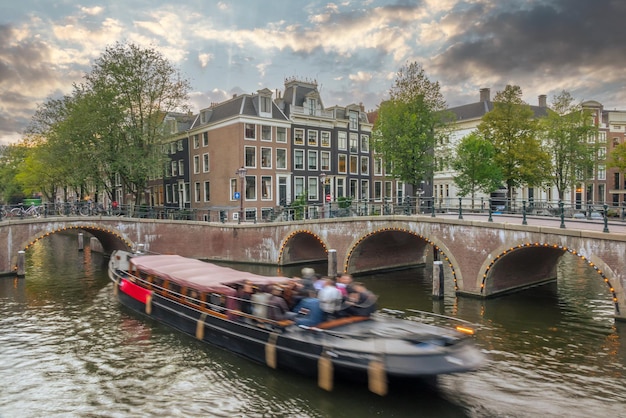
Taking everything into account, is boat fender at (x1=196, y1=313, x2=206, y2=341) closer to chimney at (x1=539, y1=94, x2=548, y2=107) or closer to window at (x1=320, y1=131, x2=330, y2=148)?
window at (x1=320, y1=131, x2=330, y2=148)

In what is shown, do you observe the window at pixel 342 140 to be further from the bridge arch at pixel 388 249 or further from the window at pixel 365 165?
the bridge arch at pixel 388 249

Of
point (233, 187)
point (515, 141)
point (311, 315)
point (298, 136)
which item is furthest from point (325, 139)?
point (311, 315)

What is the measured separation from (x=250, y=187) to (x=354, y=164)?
42.3ft

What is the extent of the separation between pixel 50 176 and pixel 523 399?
47.5 m

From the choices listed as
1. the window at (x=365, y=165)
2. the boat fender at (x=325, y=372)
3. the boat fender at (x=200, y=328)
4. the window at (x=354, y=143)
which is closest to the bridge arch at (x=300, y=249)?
the boat fender at (x=200, y=328)

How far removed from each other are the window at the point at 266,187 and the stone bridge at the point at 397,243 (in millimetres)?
11092

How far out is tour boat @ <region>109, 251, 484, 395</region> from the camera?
32.8 ft

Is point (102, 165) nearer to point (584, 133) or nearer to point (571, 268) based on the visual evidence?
point (571, 268)

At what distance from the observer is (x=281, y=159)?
4359 cm

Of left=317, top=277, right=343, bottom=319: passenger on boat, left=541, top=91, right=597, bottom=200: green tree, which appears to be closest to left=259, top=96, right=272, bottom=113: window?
left=541, top=91, right=597, bottom=200: green tree

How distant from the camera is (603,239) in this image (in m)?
15.6

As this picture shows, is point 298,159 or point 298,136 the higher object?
point 298,136

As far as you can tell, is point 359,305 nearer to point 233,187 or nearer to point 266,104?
point 233,187

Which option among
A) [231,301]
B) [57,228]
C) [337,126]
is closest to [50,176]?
[57,228]
